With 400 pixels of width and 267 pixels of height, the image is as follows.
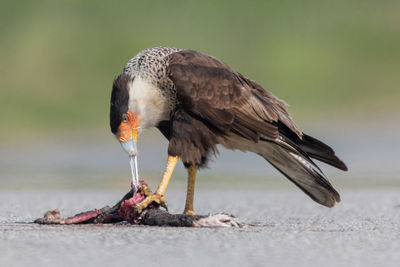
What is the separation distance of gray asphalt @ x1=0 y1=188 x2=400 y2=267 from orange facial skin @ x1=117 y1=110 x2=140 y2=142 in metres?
0.72

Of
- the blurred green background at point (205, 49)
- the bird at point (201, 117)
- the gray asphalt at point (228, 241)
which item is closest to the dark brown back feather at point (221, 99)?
the bird at point (201, 117)

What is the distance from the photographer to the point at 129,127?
817 cm

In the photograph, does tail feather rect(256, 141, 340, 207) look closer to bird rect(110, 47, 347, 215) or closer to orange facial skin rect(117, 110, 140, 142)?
bird rect(110, 47, 347, 215)

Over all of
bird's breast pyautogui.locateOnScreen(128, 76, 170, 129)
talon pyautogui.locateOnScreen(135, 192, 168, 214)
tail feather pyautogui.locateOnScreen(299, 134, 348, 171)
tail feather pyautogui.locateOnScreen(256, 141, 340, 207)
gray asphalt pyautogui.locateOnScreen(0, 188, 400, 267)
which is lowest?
gray asphalt pyautogui.locateOnScreen(0, 188, 400, 267)

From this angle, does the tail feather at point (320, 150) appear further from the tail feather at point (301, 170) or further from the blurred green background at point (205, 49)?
the blurred green background at point (205, 49)

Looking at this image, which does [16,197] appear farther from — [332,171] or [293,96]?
[293,96]

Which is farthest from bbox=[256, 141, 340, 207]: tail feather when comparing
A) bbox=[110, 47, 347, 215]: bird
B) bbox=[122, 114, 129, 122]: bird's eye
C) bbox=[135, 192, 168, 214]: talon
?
bbox=[122, 114, 129, 122]: bird's eye

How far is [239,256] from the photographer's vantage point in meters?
6.29

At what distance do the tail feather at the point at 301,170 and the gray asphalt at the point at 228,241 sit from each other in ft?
0.74

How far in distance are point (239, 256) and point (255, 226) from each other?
181 centimetres

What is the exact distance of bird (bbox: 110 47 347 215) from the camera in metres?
8.19

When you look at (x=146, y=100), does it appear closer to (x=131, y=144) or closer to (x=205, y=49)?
(x=131, y=144)

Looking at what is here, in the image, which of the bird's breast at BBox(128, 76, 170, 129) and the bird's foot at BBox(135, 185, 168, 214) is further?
the bird's breast at BBox(128, 76, 170, 129)

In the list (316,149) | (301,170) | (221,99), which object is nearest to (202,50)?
(316,149)
